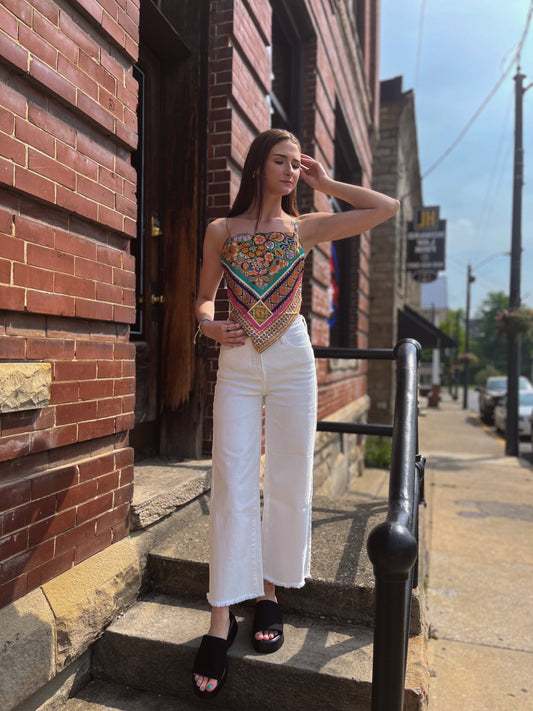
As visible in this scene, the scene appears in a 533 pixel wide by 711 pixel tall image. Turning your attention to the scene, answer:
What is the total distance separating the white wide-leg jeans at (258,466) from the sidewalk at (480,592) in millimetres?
1253

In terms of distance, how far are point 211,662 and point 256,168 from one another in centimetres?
183

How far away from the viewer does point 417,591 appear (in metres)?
2.25

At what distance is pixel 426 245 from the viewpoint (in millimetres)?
15117

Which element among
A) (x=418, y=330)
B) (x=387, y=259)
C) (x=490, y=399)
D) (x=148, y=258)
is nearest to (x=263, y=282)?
(x=148, y=258)

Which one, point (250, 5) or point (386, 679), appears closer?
point (386, 679)

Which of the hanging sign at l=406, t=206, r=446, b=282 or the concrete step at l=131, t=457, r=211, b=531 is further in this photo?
the hanging sign at l=406, t=206, r=446, b=282

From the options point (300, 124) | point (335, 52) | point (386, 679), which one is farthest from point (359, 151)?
point (386, 679)

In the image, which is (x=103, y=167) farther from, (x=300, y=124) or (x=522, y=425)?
(x=522, y=425)

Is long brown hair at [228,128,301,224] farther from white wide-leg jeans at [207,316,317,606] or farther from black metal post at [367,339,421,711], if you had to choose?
black metal post at [367,339,421,711]

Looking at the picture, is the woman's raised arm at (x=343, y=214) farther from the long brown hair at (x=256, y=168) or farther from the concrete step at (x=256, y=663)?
→ the concrete step at (x=256, y=663)

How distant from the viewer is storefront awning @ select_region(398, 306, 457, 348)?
48.3ft

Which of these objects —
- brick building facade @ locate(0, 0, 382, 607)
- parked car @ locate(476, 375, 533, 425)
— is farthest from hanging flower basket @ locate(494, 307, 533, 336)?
brick building facade @ locate(0, 0, 382, 607)

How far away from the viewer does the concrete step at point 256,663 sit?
186cm

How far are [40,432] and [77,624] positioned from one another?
74 centimetres
